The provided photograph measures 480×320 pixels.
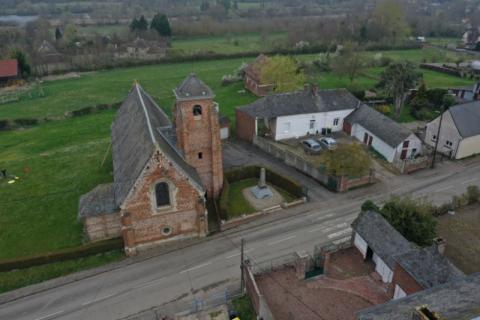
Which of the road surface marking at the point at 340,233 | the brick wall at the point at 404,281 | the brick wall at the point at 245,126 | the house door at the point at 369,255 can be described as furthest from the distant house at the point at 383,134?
the brick wall at the point at 404,281

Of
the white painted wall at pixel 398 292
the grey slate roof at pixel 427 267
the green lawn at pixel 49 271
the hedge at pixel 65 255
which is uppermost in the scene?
the grey slate roof at pixel 427 267

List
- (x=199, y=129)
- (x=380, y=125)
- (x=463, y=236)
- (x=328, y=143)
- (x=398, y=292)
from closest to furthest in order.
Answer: (x=398, y=292)
(x=463, y=236)
(x=199, y=129)
(x=380, y=125)
(x=328, y=143)

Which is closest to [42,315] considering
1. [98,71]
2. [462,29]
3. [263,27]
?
[98,71]

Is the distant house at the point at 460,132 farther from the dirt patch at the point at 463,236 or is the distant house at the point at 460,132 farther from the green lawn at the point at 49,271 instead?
the green lawn at the point at 49,271

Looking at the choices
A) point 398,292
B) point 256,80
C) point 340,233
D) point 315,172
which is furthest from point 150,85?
point 398,292

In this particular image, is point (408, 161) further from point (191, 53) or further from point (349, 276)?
point (191, 53)

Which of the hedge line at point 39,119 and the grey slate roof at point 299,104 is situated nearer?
the grey slate roof at point 299,104

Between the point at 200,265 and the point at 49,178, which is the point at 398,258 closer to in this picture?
the point at 200,265
